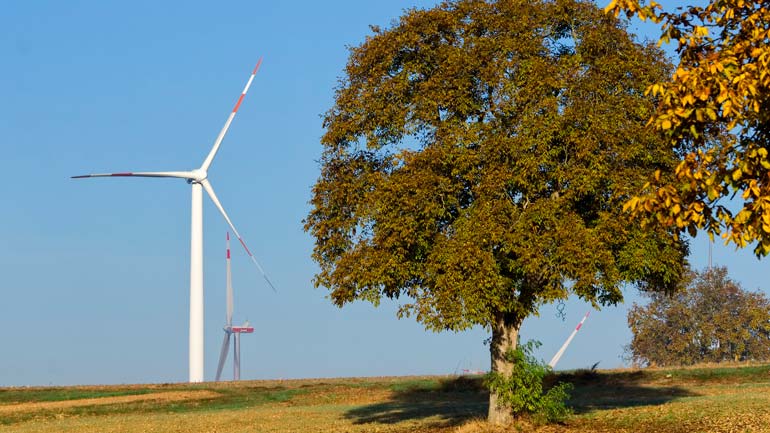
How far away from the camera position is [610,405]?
149 feet

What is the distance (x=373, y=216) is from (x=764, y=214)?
1969 centimetres

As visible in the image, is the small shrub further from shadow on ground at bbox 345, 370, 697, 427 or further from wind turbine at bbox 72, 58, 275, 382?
wind turbine at bbox 72, 58, 275, 382

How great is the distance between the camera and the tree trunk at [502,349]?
38.0m

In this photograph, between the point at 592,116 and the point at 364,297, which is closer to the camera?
the point at 592,116

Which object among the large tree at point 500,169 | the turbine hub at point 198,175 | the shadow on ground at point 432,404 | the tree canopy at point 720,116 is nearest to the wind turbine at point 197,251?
the turbine hub at point 198,175

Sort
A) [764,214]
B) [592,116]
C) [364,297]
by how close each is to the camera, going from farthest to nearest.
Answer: [364,297] → [592,116] → [764,214]

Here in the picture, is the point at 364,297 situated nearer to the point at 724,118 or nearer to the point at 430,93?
the point at 430,93

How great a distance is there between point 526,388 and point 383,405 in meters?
18.7

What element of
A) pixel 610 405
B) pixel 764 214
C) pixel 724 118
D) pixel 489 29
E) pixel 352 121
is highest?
pixel 489 29

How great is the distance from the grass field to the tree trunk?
27.5 inches

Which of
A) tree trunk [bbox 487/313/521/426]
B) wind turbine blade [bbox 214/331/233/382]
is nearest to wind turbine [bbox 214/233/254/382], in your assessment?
wind turbine blade [bbox 214/331/233/382]

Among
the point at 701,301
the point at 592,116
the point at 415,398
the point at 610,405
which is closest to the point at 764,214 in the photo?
the point at 592,116

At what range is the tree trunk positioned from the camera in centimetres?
3803

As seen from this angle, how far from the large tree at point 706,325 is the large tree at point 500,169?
67.2 meters
